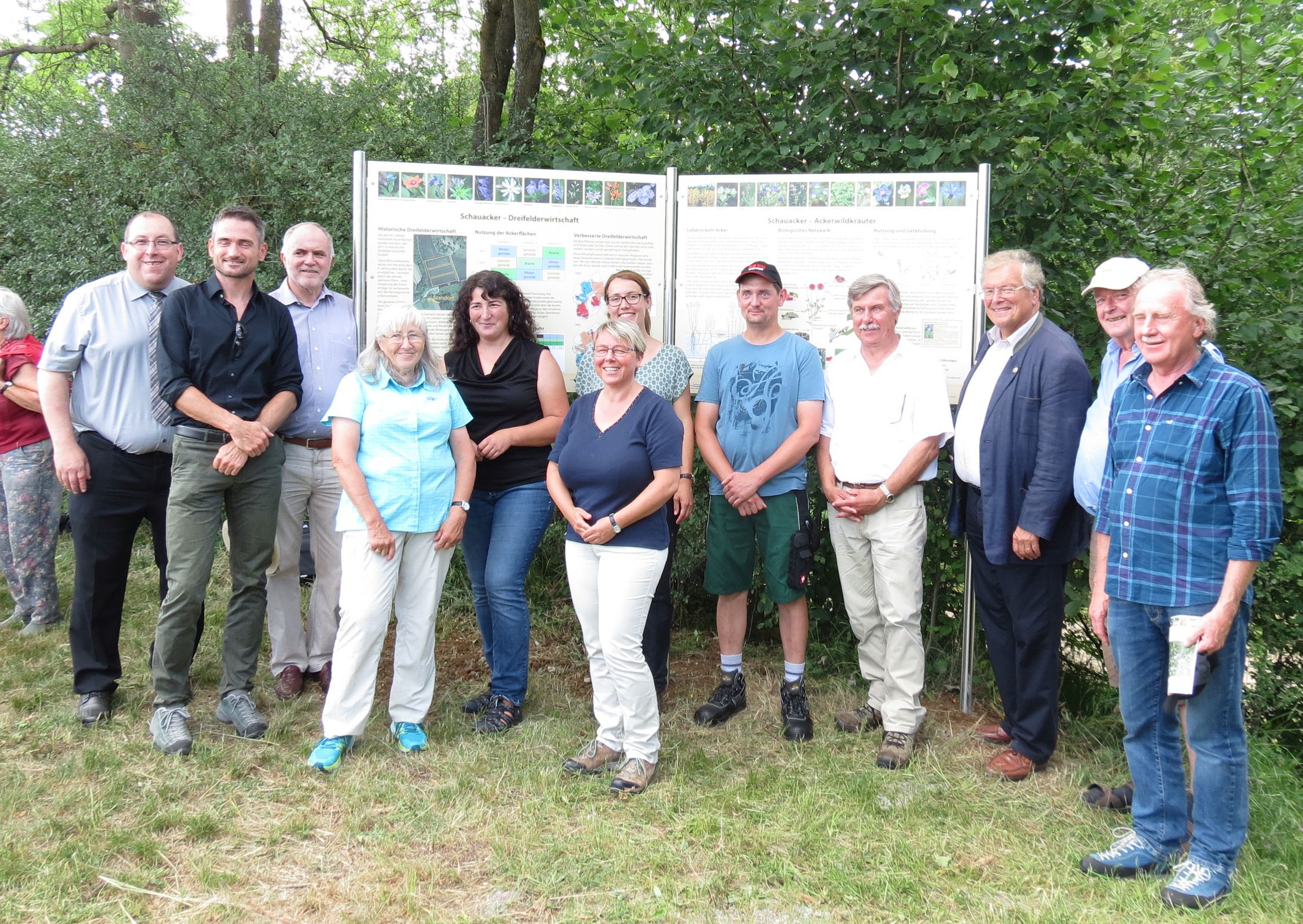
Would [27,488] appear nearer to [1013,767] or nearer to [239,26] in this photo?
[239,26]

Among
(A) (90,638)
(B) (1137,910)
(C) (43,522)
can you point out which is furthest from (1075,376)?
(C) (43,522)

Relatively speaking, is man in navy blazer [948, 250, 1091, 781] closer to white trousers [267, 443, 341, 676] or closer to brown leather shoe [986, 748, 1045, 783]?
brown leather shoe [986, 748, 1045, 783]

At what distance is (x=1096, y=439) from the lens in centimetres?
348

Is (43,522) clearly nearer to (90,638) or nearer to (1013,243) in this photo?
(90,638)

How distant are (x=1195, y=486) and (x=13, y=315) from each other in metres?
5.76

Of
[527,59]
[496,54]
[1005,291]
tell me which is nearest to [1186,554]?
[1005,291]

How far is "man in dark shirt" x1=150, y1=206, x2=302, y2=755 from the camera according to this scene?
3.89 metres

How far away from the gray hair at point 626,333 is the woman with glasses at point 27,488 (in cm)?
358

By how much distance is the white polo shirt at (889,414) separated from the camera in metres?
3.97

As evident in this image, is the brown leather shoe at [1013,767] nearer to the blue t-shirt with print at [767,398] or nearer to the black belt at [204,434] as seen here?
the blue t-shirt with print at [767,398]

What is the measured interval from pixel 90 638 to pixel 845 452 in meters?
3.37

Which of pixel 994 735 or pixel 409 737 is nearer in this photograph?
pixel 409 737

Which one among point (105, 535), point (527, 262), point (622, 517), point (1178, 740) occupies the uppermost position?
point (527, 262)

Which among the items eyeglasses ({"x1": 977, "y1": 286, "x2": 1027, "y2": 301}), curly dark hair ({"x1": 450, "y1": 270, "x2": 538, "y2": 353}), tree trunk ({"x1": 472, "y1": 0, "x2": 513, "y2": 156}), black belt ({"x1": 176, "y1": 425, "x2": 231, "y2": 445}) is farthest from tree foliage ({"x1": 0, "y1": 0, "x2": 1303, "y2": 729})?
black belt ({"x1": 176, "y1": 425, "x2": 231, "y2": 445})
